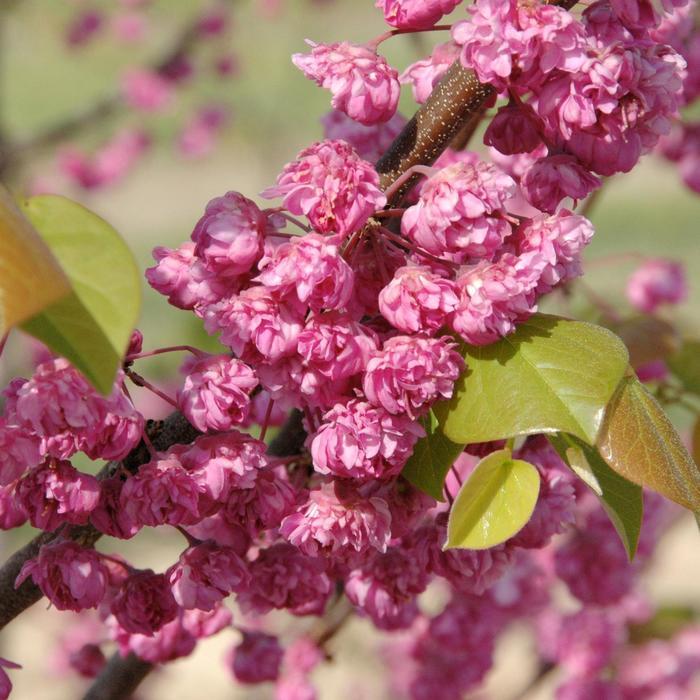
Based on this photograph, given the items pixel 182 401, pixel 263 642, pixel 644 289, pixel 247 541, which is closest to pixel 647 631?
pixel 644 289

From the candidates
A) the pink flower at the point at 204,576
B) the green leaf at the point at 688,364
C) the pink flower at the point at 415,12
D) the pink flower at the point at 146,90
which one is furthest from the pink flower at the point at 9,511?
the pink flower at the point at 146,90

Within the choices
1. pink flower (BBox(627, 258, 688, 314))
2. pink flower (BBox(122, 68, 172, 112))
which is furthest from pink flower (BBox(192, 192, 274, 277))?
pink flower (BBox(122, 68, 172, 112))

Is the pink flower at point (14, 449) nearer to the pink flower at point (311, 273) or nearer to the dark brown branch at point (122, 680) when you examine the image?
the pink flower at point (311, 273)

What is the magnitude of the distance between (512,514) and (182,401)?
25 centimetres

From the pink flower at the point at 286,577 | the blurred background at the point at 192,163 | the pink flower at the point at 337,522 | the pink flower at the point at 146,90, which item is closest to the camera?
the pink flower at the point at 337,522

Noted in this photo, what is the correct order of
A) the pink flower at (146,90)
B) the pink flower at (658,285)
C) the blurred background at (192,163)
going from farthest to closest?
the pink flower at (146,90) < the blurred background at (192,163) < the pink flower at (658,285)

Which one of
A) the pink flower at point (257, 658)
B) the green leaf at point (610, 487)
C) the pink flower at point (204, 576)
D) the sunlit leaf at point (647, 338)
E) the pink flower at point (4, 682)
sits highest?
the green leaf at point (610, 487)

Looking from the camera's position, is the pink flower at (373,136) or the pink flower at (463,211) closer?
the pink flower at (463,211)

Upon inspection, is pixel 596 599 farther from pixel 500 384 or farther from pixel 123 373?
pixel 123 373

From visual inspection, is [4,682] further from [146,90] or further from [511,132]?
[146,90]

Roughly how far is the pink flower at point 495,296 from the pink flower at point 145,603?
1.12ft

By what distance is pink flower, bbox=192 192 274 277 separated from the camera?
2.62 ft

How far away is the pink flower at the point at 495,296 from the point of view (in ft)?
2.55

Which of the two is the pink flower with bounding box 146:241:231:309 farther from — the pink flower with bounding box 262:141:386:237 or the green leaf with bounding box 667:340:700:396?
the green leaf with bounding box 667:340:700:396
